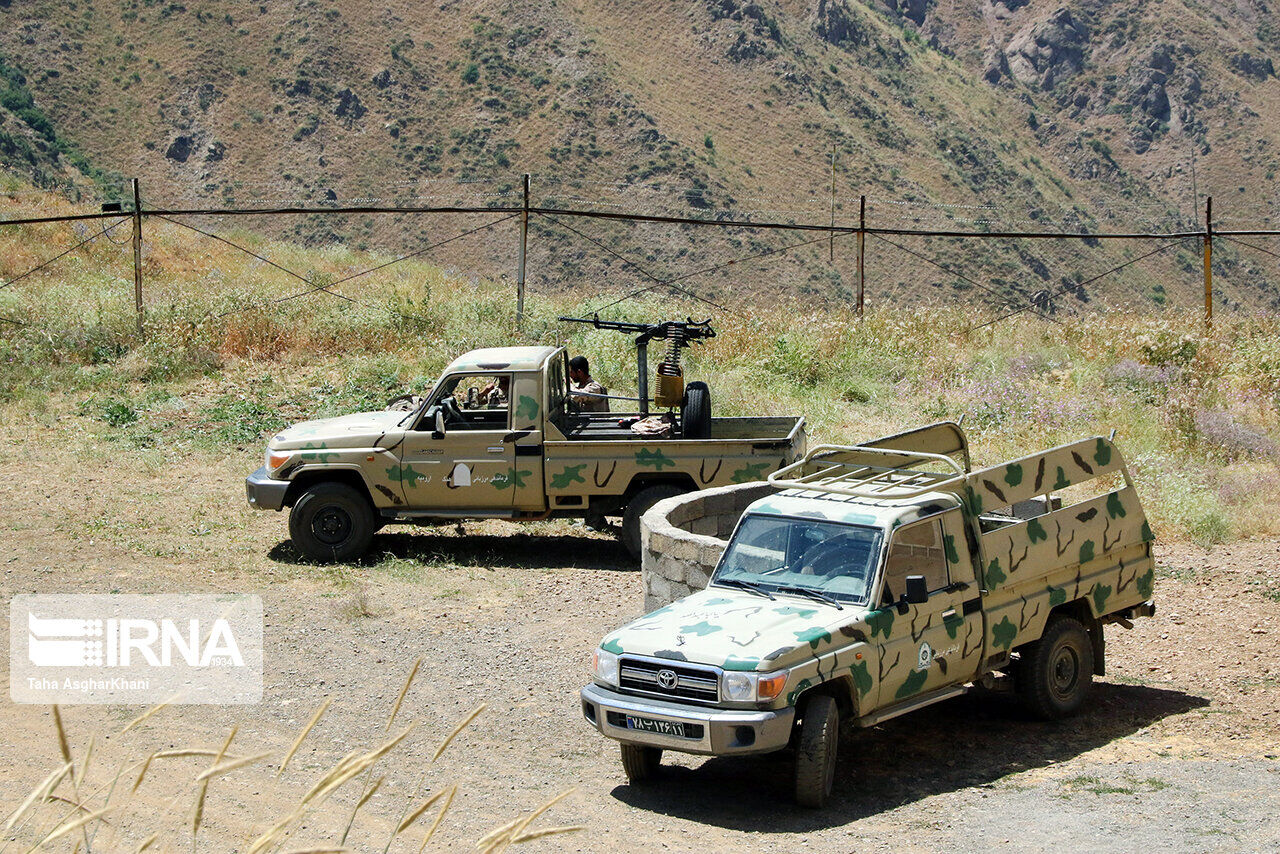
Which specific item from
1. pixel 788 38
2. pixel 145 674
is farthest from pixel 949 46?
pixel 145 674

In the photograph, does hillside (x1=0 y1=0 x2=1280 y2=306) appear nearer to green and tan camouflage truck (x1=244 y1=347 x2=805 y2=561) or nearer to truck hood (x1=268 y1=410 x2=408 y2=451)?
truck hood (x1=268 y1=410 x2=408 y2=451)

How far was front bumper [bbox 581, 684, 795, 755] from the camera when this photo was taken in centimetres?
659

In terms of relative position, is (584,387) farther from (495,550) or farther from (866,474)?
(866,474)

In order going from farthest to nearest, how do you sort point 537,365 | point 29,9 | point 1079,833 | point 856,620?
point 29,9
point 537,365
point 856,620
point 1079,833

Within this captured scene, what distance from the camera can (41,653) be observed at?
A: 9453 mm

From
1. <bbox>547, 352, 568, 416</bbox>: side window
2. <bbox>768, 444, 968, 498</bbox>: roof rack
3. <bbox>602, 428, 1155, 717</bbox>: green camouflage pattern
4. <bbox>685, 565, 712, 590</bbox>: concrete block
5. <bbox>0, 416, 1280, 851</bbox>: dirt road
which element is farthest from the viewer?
<bbox>547, 352, 568, 416</bbox>: side window

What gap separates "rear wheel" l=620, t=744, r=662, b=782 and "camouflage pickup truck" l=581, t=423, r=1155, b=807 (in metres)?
0.01

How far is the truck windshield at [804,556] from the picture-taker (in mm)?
7504

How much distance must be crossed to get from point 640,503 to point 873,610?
205 inches

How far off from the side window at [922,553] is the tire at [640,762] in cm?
176

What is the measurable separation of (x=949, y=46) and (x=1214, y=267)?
3484 cm

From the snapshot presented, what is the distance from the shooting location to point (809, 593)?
24.7 ft

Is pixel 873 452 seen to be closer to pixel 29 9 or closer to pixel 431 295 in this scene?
pixel 431 295

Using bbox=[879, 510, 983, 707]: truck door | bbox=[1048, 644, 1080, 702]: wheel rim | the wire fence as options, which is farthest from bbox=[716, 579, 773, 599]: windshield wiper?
the wire fence
